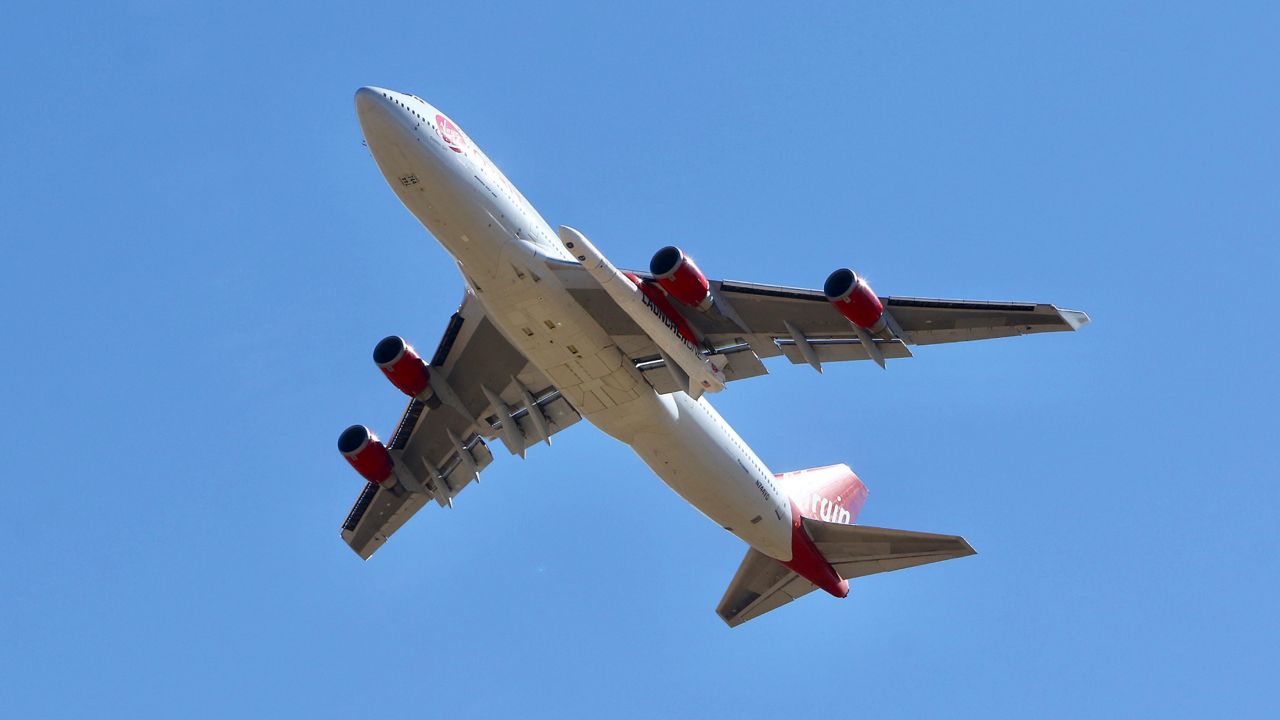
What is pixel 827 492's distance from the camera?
45.7 meters

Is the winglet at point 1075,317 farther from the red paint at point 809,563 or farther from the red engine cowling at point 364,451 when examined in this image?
the red engine cowling at point 364,451

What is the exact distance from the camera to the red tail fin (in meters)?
43.4

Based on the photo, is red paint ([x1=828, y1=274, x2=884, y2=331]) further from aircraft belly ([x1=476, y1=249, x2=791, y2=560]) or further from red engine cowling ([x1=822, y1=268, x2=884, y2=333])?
aircraft belly ([x1=476, y1=249, x2=791, y2=560])

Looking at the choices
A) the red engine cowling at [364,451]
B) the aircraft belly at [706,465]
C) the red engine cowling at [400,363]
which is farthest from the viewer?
the red engine cowling at [364,451]

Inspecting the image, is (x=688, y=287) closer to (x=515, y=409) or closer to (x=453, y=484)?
(x=515, y=409)

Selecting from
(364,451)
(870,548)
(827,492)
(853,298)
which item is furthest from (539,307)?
(827,492)

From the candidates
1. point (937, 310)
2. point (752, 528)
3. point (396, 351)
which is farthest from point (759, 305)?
point (396, 351)

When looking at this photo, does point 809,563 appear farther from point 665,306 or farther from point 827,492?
point 665,306

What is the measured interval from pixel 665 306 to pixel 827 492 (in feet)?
39.2

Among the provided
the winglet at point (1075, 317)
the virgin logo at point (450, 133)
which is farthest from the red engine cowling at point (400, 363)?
the winglet at point (1075, 317)

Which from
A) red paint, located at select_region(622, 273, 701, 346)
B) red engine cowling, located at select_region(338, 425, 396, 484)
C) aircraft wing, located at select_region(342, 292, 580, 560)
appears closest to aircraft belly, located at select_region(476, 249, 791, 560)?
red paint, located at select_region(622, 273, 701, 346)

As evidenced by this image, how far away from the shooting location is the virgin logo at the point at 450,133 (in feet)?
115

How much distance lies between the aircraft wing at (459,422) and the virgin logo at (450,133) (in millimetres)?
5454

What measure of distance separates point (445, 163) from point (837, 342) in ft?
34.0
